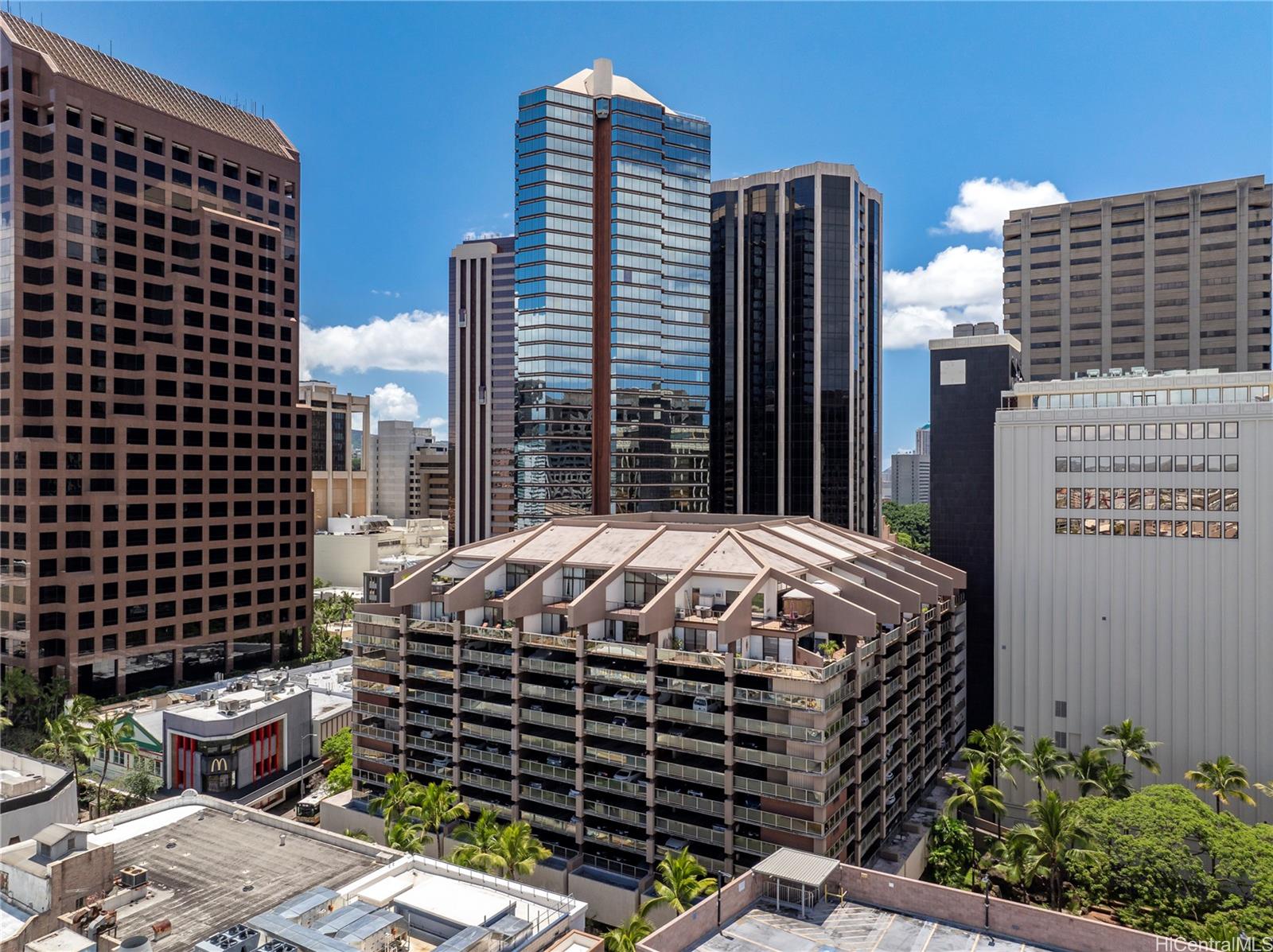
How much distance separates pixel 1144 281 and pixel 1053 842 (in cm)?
12336

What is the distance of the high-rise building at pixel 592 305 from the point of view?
123 m

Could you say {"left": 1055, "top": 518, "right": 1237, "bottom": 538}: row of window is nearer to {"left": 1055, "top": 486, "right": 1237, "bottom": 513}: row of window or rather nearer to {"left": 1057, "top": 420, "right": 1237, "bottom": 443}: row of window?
{"left": 1055, "top": 486, "right": 1237, "bottom": 513}: row of window

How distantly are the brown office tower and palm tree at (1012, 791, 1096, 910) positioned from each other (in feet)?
328

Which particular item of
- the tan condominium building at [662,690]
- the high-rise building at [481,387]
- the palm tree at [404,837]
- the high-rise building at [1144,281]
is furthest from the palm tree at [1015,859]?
the high-rise building at [481,387]

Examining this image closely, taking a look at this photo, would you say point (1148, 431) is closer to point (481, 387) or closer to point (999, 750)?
point (999, 750)

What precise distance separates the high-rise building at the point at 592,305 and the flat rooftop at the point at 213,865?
8157cm

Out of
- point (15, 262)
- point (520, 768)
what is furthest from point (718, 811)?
point (15, 262)

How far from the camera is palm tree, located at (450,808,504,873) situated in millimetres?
46156

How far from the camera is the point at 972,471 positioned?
270ft

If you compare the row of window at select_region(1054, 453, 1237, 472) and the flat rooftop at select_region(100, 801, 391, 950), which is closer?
the flat rooftop at select_region(100, 801, 391, 950)

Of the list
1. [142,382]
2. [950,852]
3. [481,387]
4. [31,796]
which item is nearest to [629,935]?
[950,852]

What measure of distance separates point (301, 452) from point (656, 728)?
89.3m

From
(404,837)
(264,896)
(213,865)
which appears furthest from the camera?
(404,837)

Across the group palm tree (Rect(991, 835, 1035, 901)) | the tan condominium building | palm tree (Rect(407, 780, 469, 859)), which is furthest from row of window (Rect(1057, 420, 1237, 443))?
palm tree (Rect(407, 780, 469, 859))
